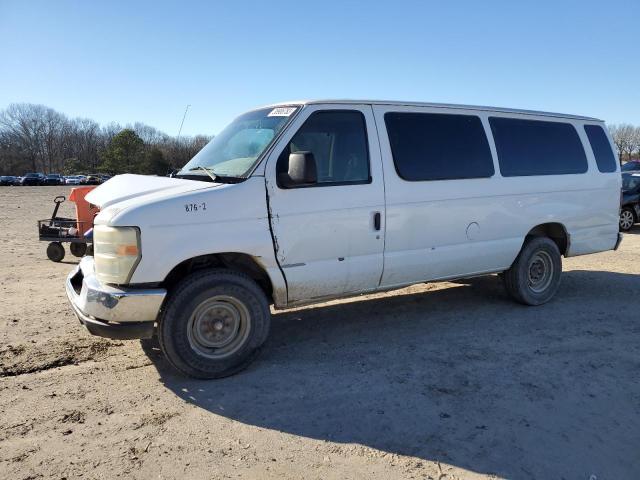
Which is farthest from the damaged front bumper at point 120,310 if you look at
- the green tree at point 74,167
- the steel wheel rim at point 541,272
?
the green tree at point 74,167

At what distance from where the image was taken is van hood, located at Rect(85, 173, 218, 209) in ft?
13.5

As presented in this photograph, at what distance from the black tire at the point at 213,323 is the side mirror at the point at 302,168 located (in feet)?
3.17

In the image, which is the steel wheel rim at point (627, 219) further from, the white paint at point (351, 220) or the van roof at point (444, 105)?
the white paint at point (351, 220)

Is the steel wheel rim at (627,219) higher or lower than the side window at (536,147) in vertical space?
lower

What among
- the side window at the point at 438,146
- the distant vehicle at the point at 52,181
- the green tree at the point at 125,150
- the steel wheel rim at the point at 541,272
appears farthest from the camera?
the distant vehicle at the point at 52,181

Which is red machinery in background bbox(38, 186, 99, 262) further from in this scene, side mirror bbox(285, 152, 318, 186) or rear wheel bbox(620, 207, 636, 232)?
rear wheel bbox(620, 207, 636, 232)

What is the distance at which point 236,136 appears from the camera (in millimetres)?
4887

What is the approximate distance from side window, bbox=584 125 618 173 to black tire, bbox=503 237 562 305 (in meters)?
1.39

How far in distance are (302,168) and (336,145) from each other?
65 cm

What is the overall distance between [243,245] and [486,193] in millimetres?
2928

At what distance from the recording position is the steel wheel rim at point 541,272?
6.30m

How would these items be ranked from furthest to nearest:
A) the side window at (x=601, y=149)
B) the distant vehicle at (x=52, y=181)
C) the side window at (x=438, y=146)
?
the distant vehicle at (x=52, y=181), the side window at (x=601, y=149), the side window at (x=438, y=146)

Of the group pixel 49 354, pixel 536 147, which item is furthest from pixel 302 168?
pixel 536 147

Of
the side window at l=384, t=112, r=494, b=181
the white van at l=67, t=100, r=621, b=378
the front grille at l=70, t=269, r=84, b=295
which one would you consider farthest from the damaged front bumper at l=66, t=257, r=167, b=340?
the side window at l=384, t=112, r=494, b=181
